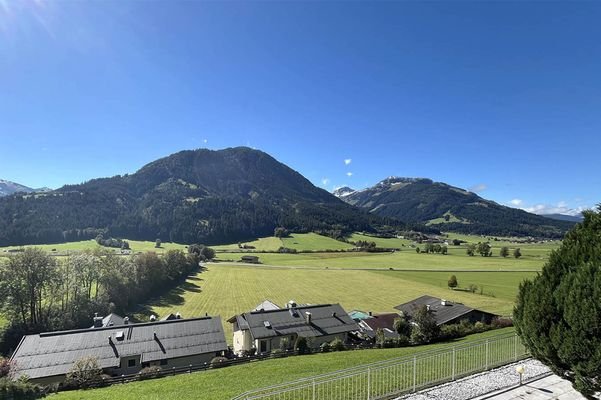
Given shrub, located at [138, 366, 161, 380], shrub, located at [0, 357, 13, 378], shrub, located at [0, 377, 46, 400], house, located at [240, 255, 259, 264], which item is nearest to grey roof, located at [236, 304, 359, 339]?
shrub, located at [138, 366, 161, 380]

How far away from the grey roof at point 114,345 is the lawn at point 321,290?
10.7 m

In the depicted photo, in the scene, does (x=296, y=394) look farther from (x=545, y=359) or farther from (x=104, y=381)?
(x=104, y=381)

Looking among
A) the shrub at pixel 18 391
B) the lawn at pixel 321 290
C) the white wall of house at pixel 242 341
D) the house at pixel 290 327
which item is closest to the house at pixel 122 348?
the white wall of house at pixel 242 341

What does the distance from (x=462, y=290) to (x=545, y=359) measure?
74.9 m

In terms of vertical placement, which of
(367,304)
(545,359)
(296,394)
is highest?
(545,359)

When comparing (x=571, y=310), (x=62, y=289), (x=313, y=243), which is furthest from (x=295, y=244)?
(x=571, y=310)

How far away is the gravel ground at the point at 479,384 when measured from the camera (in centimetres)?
1185

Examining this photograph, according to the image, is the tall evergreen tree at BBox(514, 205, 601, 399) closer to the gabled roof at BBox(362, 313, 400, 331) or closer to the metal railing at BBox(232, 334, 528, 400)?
the metal railing at BBox(232, 334, 528, 400)

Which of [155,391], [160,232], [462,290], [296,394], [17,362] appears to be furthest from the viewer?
[160,232]

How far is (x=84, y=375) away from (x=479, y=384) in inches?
1115

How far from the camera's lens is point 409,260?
130625 mm

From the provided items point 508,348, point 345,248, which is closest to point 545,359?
point 508,348

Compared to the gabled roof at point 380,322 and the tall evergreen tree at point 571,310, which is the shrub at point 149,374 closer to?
the tall evergreen tree at point 571,310

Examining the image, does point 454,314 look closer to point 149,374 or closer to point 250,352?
point 250,352
